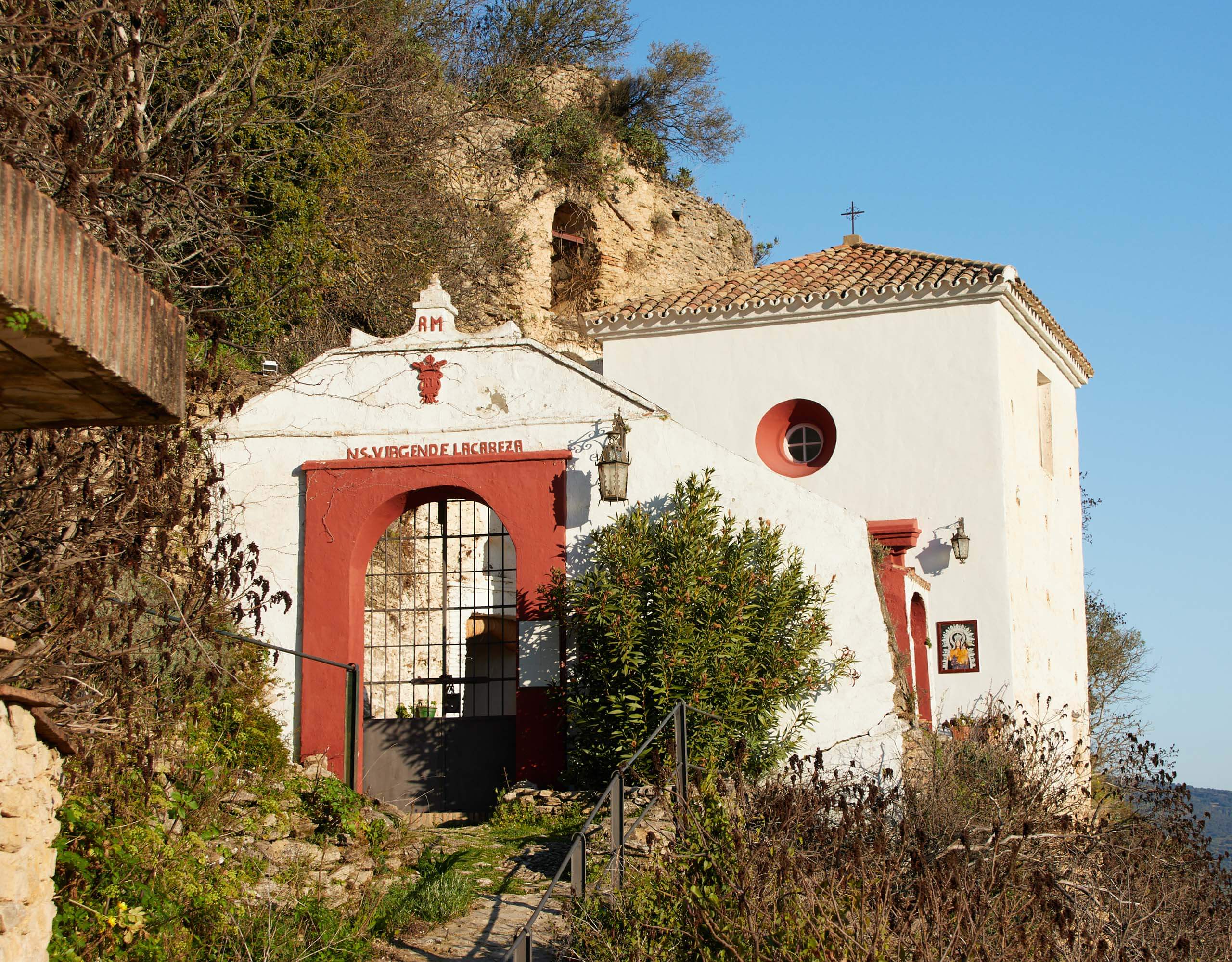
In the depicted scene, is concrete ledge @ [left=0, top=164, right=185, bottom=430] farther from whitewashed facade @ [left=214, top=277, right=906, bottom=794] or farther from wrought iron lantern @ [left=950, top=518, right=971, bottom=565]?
wrought iron lantern @ [left=950, top=518, right=971, bottom=565]

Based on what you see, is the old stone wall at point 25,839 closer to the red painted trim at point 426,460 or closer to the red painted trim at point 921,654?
the red painted trim at point 426,460

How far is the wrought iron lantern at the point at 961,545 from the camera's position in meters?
15.4

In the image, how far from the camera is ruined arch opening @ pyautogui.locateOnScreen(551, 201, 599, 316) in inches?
1033

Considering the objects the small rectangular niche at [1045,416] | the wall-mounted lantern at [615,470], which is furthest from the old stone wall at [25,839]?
the small rectangular niche at [1045,416]

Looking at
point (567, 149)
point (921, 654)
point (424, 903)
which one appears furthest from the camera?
point (567, 149)

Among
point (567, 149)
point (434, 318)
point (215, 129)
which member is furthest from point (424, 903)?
point (567, 149)

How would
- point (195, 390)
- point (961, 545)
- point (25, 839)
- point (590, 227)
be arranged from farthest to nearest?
point (590, 227) → point (961, 545) → point (195, 390) → point (25, 839)

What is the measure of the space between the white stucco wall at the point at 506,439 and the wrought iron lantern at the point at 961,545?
3786mm

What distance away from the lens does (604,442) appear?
41.1 feet

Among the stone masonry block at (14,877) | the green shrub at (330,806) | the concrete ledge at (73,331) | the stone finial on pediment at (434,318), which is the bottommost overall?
the green shrub at (330,806)

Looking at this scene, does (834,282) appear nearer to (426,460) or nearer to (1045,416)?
(1045,416)

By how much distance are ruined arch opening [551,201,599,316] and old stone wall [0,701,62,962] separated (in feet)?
67.2

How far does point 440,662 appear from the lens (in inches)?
756

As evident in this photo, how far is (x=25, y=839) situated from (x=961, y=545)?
11858 mm
